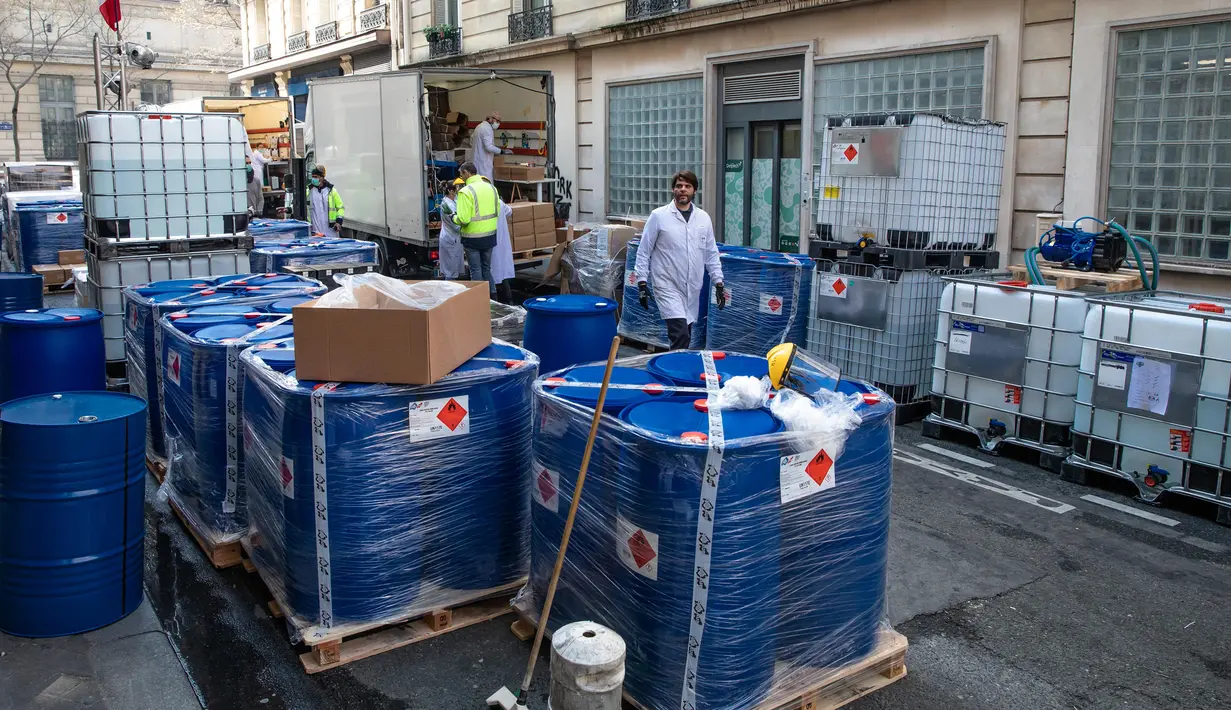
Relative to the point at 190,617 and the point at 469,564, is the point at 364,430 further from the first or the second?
the point at 190,617

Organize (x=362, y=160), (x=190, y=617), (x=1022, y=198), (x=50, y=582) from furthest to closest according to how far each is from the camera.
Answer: (x=362, y=160) → (x=1022, y=198) → (x=190, y=617) → (x=50, y=582)

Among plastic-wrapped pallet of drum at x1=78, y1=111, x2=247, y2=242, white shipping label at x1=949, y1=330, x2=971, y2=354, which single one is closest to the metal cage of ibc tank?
white shipping label at x1=949, y1=330, x2=971, y2=354

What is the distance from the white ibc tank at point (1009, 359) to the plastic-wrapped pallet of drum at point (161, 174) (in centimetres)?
635

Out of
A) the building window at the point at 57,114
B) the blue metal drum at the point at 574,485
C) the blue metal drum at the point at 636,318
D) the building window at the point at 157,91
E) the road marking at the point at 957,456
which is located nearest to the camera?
the blue metal drum at the point at 574,485

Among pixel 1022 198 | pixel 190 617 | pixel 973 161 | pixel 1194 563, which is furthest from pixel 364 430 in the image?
pixel 1022 198

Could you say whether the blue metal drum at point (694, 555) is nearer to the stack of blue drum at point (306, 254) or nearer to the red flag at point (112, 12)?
the stack of blue drum at point (306, 254)

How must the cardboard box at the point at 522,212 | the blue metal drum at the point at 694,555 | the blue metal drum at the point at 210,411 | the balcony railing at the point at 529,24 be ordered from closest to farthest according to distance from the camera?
the blue metal drum at the point at 694,555
the blue metal drum at the point at 210,411
the cardboard box at the point at 522,212
the balcony railing at the point at 529,24

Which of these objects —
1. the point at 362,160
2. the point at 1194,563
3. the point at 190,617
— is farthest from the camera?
the point at 362,160

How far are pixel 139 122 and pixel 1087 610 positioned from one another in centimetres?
798

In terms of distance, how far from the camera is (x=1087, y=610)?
4777 millimetres

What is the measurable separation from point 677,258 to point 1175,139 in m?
4.95

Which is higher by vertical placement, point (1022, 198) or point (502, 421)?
point (1022, 198)

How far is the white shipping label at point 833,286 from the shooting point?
8.49 meters

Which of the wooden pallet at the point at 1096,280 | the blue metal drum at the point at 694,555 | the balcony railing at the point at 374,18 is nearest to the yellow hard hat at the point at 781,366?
the blue metal drum at the point at 694,555
